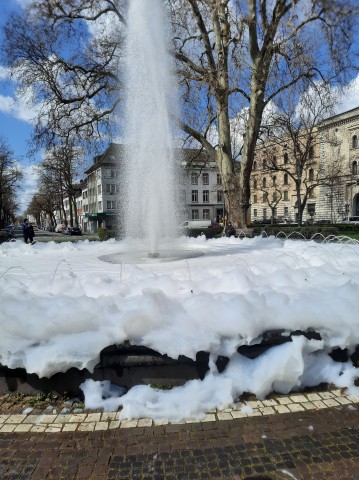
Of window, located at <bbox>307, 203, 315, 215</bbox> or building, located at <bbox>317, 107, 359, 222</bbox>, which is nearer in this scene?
building, located at <bbox>317, 107, 359, 222</bbox>

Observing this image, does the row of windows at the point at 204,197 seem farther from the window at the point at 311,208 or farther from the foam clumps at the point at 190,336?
the foam clumps at the point at 190,336

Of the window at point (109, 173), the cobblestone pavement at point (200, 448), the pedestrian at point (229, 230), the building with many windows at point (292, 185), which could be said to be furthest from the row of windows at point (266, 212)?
the cobblestone pavement at point (200, 448)

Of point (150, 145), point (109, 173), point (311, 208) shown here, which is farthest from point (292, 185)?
point (150, 145)

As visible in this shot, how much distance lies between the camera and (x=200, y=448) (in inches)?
118

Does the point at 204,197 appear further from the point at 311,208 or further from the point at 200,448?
the point at 200,448

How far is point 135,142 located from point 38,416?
23.8 ft

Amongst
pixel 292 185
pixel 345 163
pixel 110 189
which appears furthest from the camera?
pixel 110 189

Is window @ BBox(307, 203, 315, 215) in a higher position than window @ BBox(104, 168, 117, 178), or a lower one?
lower

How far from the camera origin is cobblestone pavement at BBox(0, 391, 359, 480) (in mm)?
2730

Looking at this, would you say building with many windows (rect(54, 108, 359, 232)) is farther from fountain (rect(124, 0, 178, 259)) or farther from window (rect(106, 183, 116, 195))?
fountain (rect(124, 0, 178, 259))

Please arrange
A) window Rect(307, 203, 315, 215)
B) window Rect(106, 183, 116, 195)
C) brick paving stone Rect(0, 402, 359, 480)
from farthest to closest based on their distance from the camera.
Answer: window Rect(106, 183, 116, 195) < window Rect(307, 203, 315, 215) < brick paving stone Rect(0, 402, 359, 480)

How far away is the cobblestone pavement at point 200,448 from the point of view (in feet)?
8.96

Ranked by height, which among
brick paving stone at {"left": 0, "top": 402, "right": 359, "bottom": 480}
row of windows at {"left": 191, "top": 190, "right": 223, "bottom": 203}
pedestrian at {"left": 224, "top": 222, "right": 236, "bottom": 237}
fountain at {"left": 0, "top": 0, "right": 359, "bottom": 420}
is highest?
row of windows at {"left": 191, "top": 190, "right": 223, "bottom": 203}

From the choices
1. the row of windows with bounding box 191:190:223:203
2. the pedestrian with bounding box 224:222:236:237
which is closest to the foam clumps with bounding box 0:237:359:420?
the pedestrian with bounding box 224:222:236:237
